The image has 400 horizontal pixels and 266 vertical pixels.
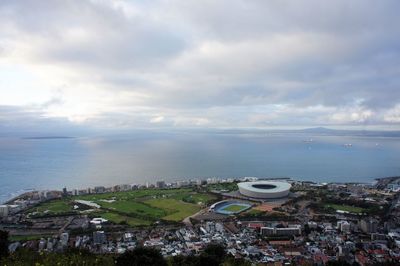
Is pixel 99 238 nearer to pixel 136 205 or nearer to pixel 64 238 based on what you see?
pixel 64 238

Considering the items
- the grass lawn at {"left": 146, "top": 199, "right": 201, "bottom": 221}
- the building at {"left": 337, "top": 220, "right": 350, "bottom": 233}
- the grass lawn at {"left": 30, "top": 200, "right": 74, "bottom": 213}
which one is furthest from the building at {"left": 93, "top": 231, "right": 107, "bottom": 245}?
Answer: the building at {"left": 337, "top": 220, "right": 350, "bottom": 233}

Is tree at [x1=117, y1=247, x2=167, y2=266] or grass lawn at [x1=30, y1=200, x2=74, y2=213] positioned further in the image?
grass lawn at [x1=30, y1=200, x2=74, y2=213]

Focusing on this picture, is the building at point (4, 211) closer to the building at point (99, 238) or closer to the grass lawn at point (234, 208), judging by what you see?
the building at point (99, 238)

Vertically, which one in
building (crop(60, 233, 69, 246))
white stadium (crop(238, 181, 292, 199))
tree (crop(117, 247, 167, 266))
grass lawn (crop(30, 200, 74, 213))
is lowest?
grass lawn (crop(30, 200, 74, 213))

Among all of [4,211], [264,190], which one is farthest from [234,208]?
[4,211]

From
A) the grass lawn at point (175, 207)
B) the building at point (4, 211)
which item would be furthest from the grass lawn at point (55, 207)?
the grass lawn at point (175, 207)

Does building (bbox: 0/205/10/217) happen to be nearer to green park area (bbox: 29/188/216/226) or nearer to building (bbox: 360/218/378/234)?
green park area (bbox: 29/188/216/226)
